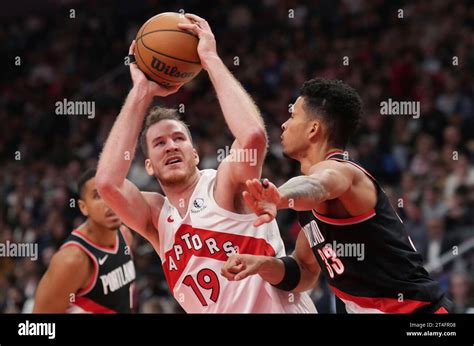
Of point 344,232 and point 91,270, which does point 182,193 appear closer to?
point 344,232

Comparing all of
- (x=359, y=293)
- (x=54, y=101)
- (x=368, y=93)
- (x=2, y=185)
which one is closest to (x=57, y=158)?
(x=2, y=185)

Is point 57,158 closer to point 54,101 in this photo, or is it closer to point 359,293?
point 54,101

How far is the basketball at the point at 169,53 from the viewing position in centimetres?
425

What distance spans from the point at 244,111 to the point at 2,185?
8.46 meters

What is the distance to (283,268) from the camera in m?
4.14

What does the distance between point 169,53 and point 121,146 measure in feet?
1.87

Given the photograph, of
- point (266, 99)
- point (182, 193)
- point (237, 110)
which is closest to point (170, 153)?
point (182, 193)

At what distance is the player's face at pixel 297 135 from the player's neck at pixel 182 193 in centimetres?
56

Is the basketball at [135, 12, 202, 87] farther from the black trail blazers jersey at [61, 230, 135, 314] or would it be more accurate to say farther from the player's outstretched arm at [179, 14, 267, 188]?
the black trail blazers jersey at [61, 230, 135, 314]

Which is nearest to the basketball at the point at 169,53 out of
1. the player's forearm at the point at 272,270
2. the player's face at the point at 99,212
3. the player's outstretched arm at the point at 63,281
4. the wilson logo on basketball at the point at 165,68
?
the wilson logo on basketball at the point at 165,68

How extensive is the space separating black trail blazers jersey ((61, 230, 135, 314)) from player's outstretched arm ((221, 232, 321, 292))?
1.64m

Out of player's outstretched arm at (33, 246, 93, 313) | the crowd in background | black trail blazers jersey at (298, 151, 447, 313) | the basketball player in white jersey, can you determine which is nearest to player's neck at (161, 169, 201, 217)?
the basketball player in white jersey

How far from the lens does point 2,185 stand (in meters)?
11.6

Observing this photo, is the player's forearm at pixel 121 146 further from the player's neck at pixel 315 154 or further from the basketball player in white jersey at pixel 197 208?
the player's neck at pixel 315 154
